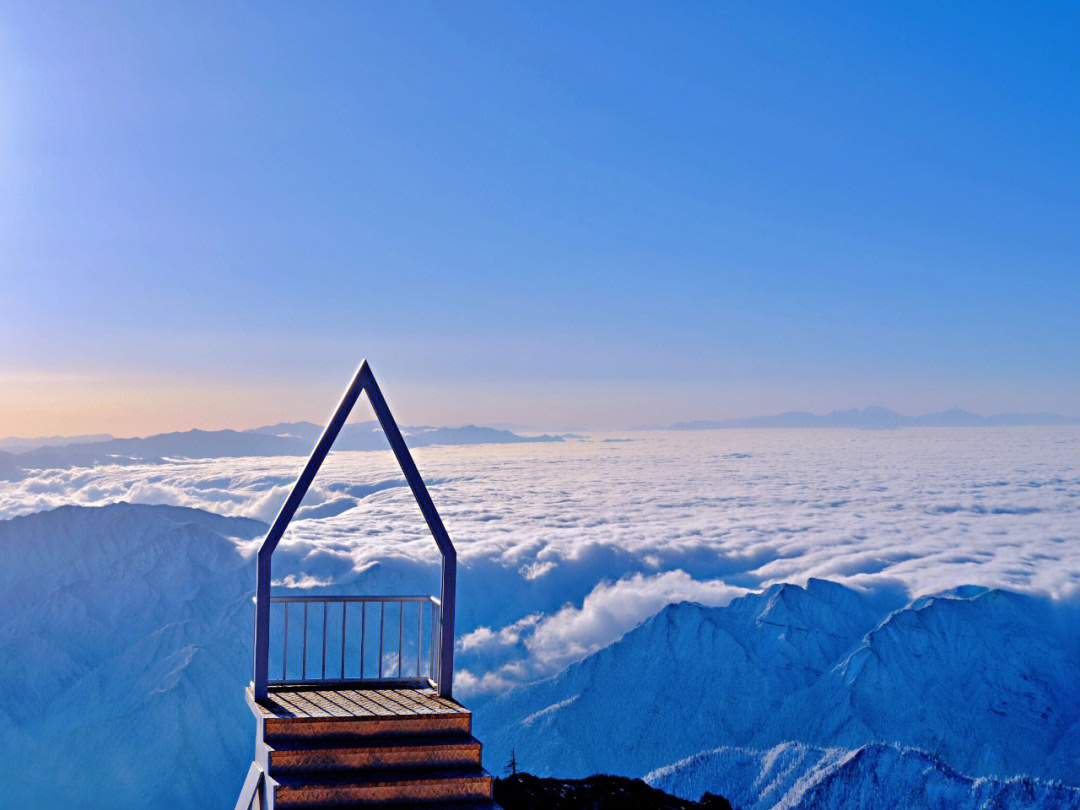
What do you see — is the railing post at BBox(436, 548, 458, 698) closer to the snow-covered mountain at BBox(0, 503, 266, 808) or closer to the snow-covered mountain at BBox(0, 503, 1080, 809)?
the snow-covered mountain at BBox(0, 503, 1080, 809)

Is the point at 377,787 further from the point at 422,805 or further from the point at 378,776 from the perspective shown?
the point at 422,805

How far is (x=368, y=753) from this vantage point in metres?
10.9

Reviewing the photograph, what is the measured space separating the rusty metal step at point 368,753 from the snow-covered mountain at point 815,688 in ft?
202

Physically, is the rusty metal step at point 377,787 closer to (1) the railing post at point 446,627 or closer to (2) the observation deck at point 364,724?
(2) the observation deck at point 364,724

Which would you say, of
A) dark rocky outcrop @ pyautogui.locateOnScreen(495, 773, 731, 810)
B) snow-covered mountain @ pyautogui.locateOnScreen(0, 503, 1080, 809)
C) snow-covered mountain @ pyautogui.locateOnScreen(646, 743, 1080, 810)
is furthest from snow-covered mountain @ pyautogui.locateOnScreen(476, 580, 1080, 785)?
dark rocky outcrop @ pyautogui.locateOnScreen(495, 773, 731, 810)

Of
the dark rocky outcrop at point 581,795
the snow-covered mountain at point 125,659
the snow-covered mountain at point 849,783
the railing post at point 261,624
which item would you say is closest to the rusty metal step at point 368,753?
the railing post at point 261,624

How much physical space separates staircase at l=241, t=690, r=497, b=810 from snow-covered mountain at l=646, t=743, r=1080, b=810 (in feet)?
115

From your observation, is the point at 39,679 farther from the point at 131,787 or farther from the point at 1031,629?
the point at 1031,629

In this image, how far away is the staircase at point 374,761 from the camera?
34.3 feet

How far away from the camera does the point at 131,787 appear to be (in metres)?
82.7

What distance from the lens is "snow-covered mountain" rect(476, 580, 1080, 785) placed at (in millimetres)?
71562

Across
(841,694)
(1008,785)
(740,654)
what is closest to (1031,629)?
(841,694)

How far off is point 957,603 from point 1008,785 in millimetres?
31505

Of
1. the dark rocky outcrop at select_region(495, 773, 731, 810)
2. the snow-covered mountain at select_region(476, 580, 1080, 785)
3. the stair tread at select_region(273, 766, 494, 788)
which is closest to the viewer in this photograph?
the stair tread at select_region(273, 766, 494, 788)
